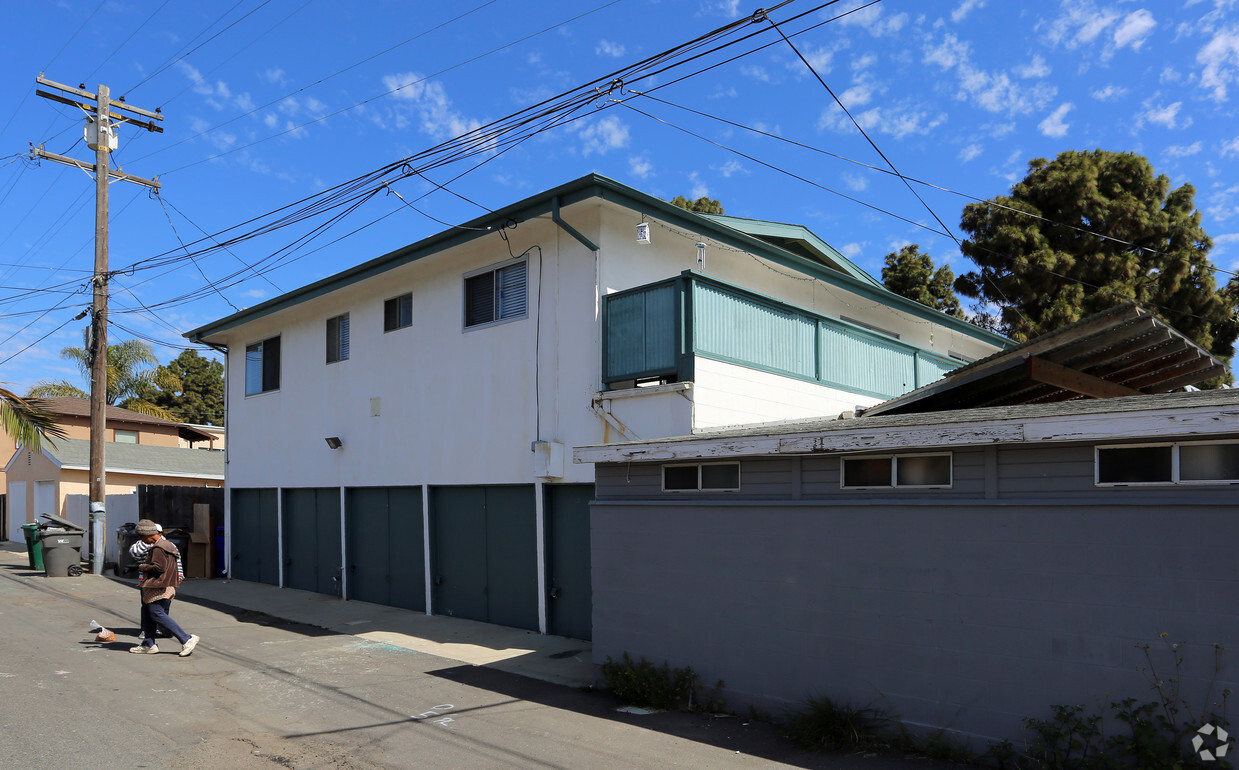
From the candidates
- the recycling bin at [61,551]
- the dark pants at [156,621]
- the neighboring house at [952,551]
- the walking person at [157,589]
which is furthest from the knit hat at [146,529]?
the recycling bin at [61,551]

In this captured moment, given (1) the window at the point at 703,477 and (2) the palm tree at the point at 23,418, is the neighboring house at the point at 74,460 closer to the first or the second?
(2) the palm tree at the point at 23,418

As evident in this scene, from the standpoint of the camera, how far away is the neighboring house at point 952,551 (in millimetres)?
5551

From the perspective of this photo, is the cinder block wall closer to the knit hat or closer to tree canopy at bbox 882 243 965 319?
the knit hat

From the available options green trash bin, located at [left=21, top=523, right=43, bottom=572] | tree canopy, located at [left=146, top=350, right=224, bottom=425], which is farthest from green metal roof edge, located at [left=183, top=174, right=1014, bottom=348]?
tree canopy, located at [left=146, top=350, right=224, bottom=425]

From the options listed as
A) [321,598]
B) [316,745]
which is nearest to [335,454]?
[321,598]

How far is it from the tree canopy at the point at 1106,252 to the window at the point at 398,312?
16830 mm

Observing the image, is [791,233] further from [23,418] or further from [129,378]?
[129,378]

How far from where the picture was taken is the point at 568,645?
11117 mm

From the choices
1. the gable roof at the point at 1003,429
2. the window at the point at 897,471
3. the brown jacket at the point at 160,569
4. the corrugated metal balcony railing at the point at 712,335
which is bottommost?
the brown jacket at the point at 160,569

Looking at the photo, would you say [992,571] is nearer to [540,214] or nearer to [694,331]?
[694,331]

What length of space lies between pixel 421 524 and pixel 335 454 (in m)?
3.07

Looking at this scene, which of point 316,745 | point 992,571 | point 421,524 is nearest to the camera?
point 992,571

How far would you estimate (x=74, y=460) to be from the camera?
2894cm

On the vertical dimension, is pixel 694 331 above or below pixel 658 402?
above
